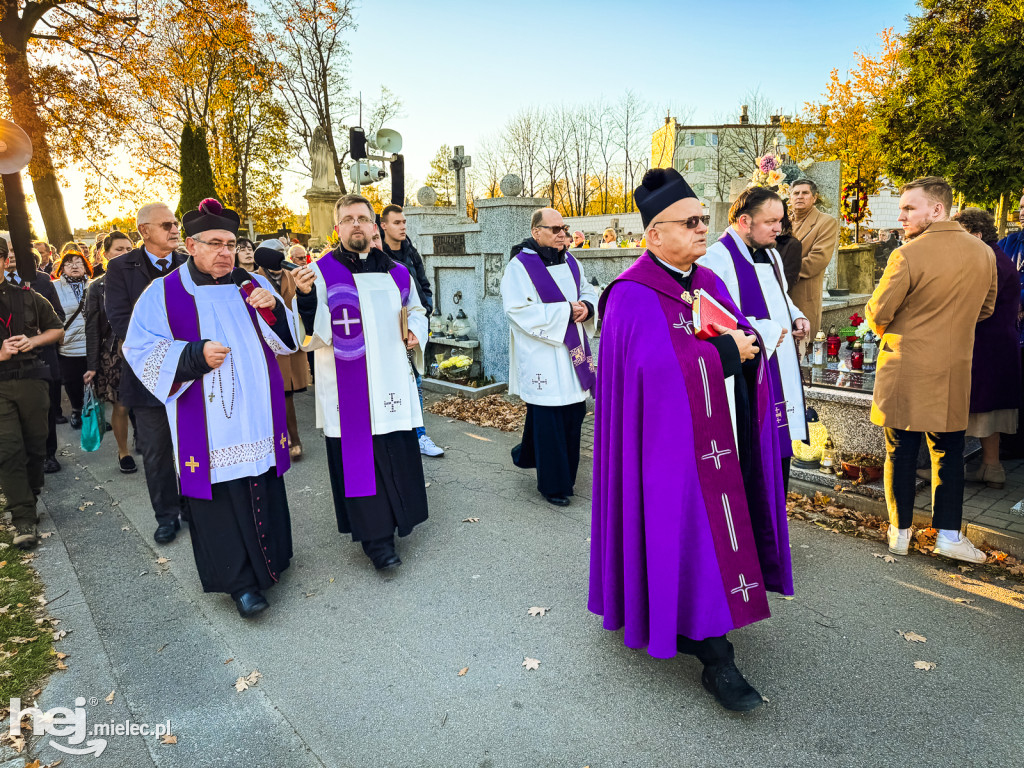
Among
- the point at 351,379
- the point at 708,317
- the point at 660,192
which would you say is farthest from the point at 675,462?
the point at 351,379

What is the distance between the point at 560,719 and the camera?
273 cm

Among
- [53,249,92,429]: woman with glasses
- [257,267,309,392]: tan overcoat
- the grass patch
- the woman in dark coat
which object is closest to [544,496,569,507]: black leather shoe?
the woman in dark coat

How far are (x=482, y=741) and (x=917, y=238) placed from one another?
3473 mm

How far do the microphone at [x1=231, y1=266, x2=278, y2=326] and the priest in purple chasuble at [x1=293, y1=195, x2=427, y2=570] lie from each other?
0.28 m

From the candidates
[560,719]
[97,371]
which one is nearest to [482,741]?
[560,719]

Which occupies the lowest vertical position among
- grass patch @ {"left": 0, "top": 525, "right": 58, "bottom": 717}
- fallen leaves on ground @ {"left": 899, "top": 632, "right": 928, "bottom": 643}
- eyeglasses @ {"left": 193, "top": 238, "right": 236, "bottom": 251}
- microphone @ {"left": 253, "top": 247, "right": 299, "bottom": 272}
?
grass patch @ {"left": 0, "top": 525, "right": 58, "bottom": 717}

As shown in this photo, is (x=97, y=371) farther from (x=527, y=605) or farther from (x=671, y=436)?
(x=671, y=436)

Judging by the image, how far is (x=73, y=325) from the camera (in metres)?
7.35

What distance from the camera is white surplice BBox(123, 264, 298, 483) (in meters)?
3.50

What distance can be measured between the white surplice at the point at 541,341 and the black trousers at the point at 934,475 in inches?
84.6

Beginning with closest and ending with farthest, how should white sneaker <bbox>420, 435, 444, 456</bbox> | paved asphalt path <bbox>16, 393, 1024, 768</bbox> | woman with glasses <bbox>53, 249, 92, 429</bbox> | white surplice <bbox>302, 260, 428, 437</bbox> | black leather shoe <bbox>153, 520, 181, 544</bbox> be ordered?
paved asphalt path <bbox>16, 393, 1024, 768</bbox> < white surplice <bbox>302, 260, 428, 437</bbox> < black leather shoe <bbox>153, 520, 181, 544</bbox> < white sneaker <bbox>420, 435, 444, 456</bbox> < woman with glasses <bbox>53, 249, 92, 429</bbox>

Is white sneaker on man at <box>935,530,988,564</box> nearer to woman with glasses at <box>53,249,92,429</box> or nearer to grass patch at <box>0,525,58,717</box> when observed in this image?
grass patch at <box>0,525,58,717</box>

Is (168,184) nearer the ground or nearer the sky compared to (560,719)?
nearer the sky

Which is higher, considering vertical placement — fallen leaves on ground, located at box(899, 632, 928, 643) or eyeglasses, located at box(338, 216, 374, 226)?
eyeglasses, located at box(338, 216, 374, 226)
